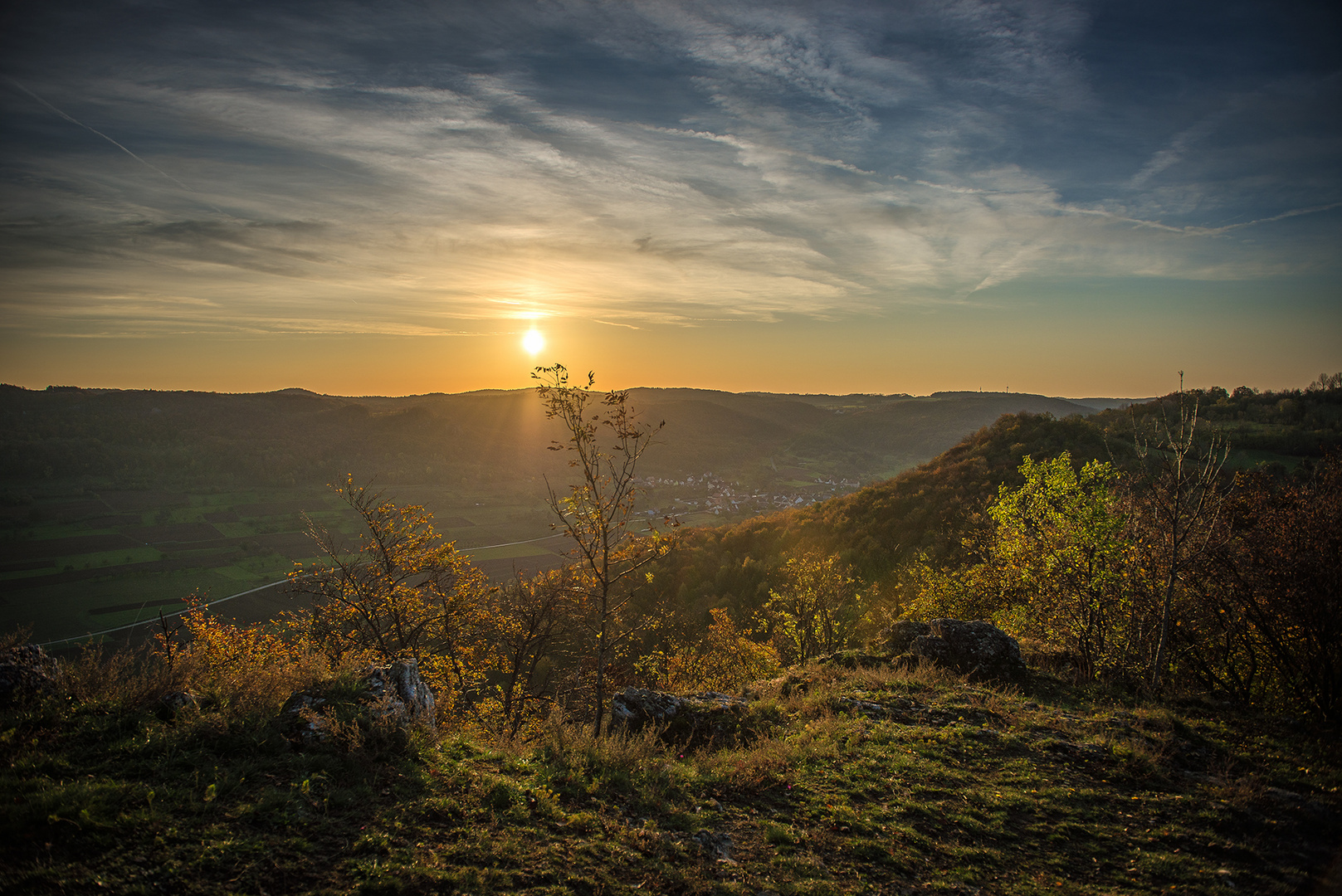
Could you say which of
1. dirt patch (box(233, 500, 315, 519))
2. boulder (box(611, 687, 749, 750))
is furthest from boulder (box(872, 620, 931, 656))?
dirt patch (box(233, 500, 315, 519))

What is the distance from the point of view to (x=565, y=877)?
5117mm

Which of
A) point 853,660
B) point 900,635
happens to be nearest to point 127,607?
point 853,660

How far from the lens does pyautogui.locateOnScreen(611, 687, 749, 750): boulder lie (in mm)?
9375

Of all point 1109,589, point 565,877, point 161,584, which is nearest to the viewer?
point 565,877

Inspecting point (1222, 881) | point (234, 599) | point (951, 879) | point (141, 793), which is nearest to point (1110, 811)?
point (1222, 881)

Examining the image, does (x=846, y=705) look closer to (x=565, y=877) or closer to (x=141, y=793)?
(x=565, y=877)

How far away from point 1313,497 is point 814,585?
1507cm

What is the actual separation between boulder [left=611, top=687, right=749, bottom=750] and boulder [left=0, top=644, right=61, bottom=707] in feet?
25.3

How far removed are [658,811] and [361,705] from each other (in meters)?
4.52

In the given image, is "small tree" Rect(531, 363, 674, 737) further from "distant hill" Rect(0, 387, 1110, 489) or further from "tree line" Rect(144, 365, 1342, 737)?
"distant hill" Rect(0, 387, 1110, 489)

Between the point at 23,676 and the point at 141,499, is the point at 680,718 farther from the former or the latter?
the point at 141,499

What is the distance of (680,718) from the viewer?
383 inches

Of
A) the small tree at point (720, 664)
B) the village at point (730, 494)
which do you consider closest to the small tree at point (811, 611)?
the small tree at point (720, 664)

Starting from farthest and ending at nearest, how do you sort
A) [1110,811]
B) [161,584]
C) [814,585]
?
[161,584] < [814,585] < [1110,811]
